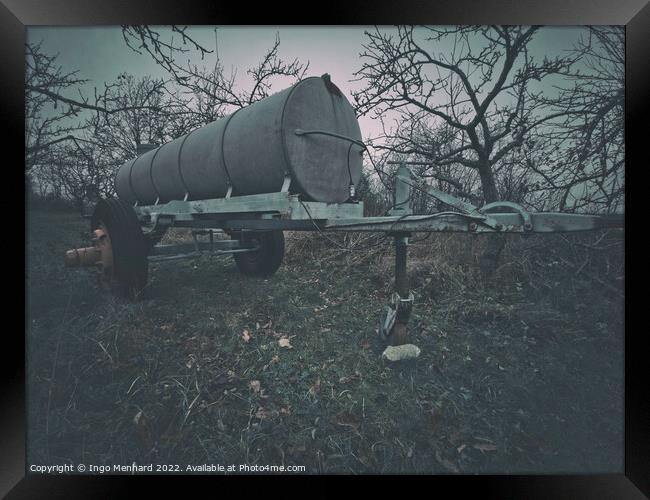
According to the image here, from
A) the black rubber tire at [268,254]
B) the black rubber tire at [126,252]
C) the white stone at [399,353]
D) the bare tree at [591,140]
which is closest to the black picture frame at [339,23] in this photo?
the bare tree at [591,140]

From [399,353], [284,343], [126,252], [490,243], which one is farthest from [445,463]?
[126,252]

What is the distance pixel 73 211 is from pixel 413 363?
3086mm

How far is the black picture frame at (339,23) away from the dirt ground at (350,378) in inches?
3.8

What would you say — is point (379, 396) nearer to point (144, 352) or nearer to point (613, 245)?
point (144, 352)

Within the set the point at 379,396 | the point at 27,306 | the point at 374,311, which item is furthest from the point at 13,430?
the point at 374,311

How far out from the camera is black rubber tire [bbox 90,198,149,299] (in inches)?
105

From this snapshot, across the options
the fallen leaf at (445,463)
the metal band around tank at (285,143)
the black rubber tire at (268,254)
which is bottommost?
the fallen leaf at (445,463)

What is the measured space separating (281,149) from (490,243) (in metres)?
1.87

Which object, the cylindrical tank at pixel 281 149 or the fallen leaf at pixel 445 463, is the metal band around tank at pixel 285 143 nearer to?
the cylindrical tank at pixel 281 149

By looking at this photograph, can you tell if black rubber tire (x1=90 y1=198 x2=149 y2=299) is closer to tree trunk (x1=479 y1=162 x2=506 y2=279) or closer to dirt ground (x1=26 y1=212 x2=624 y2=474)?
dirt ground (x1=26 y1=212 x2=624 y2=474)

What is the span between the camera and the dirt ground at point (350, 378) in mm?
2035

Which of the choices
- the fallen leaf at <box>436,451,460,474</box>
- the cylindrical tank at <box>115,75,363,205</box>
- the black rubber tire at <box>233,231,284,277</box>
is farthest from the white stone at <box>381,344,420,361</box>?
the black rubber tire at <box>233,231,284,277</box>

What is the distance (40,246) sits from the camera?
87.2 inches

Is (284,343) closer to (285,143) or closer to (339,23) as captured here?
(285,143)
